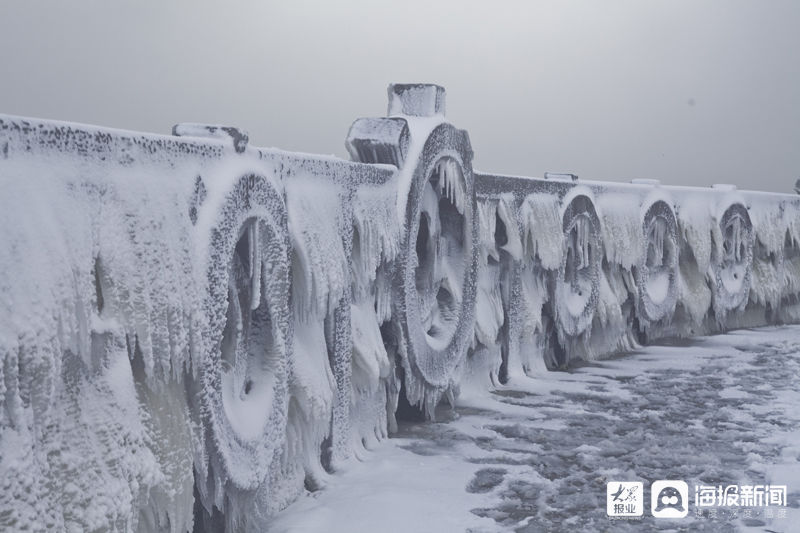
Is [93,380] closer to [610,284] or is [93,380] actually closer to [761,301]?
[610,284]

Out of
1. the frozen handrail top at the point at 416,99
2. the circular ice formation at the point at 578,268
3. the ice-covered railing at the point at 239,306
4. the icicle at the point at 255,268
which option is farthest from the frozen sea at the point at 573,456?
the frozen handrail top at the point at 416,99

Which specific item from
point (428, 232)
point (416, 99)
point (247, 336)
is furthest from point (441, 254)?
point (247, 336)

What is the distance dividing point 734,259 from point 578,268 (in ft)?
12.6

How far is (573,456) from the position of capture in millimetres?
5863

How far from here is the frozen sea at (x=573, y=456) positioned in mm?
4652

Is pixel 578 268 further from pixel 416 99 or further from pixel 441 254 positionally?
pixel 416 99

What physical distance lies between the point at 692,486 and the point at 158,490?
10.4ft

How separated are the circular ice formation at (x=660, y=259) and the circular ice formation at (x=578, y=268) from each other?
1252 mm

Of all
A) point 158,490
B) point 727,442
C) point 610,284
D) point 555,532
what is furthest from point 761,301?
point 158,490

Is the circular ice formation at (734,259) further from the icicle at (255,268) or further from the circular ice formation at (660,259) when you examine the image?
the icicle at (255,268)

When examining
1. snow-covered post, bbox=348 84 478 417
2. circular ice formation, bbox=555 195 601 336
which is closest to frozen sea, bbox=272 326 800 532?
snow-covered post, bbox=348 84 478 417

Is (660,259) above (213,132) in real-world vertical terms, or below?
below

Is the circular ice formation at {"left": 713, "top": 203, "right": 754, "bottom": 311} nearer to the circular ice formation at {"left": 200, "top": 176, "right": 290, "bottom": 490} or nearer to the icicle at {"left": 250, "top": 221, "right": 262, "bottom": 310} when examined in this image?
the circular ice formation at {"left": 200, "top": 176, "right": 290, "bottom": 490}

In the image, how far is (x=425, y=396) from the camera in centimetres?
675
